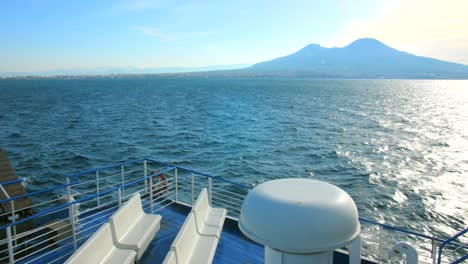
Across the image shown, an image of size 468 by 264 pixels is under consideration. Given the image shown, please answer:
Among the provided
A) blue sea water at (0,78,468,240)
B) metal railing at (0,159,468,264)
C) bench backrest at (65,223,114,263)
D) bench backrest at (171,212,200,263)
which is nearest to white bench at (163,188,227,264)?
bench backrest at (171,212,200,263)

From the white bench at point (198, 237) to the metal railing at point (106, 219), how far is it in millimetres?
897

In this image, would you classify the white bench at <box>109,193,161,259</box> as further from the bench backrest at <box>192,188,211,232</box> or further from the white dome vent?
the white dome vent

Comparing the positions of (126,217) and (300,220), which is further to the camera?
(126,217)

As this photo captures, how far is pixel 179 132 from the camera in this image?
32.6 metres

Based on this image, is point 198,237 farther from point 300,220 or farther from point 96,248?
point 300,220

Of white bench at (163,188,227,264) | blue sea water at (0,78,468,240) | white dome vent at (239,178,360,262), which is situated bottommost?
blue sea water at (0,78,468,240)

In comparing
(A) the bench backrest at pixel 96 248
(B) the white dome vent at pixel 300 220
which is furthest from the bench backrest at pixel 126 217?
(B) the white dome vent at pixel 300 220

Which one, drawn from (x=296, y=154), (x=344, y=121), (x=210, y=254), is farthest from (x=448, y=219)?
(x=344, y=121)

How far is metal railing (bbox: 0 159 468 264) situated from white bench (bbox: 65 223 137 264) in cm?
78

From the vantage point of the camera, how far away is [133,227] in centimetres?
620

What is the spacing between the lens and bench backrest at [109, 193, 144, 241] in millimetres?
5570

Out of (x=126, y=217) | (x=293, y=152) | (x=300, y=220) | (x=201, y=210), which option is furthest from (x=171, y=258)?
(x=293, y=152)

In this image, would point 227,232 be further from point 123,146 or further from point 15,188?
point 123,146

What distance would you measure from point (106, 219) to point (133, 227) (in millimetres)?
1657
